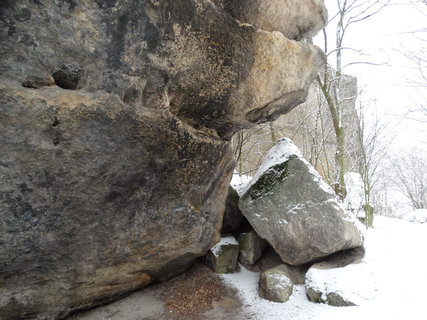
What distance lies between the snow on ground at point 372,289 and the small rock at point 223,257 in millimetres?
185

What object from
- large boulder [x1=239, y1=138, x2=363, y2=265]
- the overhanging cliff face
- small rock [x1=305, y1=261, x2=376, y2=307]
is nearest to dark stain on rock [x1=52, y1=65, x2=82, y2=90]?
the overhanging cliff face

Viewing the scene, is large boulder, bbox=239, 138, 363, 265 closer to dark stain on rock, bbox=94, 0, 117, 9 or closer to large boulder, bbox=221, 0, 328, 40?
large boulder, bbox=221, 0, 328, 40

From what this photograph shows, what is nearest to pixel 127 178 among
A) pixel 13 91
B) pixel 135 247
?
pixel 135 247

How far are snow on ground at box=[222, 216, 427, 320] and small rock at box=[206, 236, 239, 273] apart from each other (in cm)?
18

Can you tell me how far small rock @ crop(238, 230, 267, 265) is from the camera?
5.77m

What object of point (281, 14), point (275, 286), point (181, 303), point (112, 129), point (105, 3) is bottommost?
point (181, 303)

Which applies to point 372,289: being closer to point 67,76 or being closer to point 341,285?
point 341,285

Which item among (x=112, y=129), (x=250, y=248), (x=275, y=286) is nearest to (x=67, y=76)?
(x=112, y=129)

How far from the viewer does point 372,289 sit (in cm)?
436

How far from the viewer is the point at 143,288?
4957 mm

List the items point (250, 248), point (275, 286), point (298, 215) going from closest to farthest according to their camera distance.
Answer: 1. point (275, 286)
2. point (298, 215)
3. point (250, 248)

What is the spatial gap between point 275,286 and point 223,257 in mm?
1290

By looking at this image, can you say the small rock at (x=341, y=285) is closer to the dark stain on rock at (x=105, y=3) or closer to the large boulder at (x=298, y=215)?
the large boulder at (x=298, y=215)

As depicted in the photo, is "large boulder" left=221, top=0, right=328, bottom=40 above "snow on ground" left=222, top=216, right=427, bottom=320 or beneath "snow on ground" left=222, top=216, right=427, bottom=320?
above
